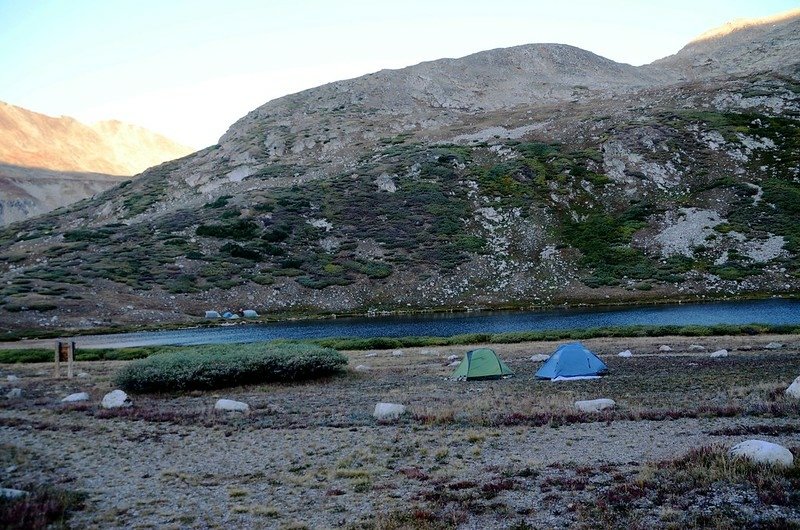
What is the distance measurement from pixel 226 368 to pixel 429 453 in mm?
14738

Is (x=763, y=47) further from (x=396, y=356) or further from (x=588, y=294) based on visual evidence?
(x=396, y=356)

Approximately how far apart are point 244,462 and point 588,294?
231 ft

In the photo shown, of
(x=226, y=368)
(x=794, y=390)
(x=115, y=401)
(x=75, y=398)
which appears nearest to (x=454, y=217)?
(x=226, y=368)

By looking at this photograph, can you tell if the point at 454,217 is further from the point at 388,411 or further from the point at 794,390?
the point at 794,390

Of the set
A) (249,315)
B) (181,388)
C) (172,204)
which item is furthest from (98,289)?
(181,388)

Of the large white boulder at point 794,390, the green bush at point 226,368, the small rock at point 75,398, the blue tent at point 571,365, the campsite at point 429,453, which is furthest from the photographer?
the blue tent at point 571,365

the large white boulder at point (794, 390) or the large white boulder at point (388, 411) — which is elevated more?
the large white boulder at point (794, 390)

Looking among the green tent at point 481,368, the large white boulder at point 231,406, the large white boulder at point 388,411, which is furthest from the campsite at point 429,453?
the green tent at point 481,368

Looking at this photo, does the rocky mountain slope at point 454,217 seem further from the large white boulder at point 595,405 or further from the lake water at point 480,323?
the large white boulder at point 595,405

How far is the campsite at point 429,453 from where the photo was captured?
9.54 metres

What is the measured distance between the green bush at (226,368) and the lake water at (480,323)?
23.4 m

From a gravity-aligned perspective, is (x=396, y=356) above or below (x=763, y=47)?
below

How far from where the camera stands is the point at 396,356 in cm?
3725

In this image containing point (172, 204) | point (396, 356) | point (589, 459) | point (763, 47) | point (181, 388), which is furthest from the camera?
point (763, 47)
